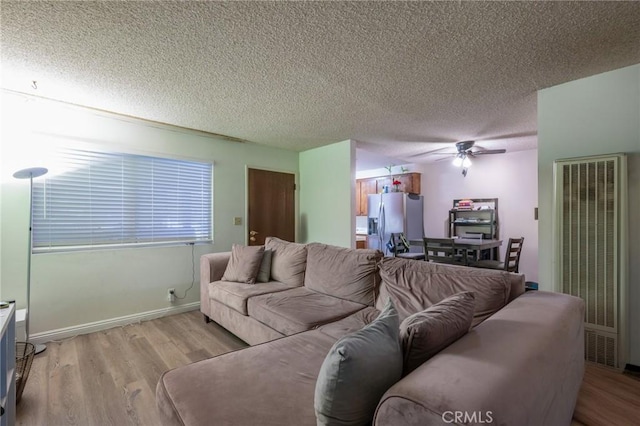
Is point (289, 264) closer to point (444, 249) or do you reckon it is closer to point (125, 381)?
point (125, 381)

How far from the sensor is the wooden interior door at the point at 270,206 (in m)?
4.10

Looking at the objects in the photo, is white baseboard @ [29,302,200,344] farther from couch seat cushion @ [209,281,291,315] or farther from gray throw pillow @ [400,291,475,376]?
gray throw pillow @ [400,291,475,376]

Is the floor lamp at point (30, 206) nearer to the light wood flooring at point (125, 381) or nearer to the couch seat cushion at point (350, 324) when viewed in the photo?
the light wood flooring at point (125, 381)

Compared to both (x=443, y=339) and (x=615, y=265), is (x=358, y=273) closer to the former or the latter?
(x=443, y=339)

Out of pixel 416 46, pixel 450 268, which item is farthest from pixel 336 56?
pixel 450 268

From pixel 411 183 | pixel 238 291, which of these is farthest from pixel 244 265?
pixel 411 183

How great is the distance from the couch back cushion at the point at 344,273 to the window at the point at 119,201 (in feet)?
5.90

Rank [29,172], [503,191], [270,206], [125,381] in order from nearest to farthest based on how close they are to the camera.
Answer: [125,381] → [29,172] → [270,206] → [503,191]

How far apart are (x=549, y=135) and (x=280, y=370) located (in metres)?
2.75

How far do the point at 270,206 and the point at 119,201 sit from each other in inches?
73.8

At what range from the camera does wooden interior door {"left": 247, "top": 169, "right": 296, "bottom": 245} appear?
4.10 m

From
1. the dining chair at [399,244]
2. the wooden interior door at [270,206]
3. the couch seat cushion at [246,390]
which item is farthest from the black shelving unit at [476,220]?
the couch seat cushion at [246,390]

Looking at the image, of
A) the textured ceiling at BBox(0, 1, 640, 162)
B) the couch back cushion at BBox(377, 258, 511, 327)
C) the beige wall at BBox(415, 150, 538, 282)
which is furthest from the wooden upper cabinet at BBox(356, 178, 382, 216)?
the couch back cushion at BBox(377, 258, 511, 327)

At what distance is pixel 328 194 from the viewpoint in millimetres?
4184
